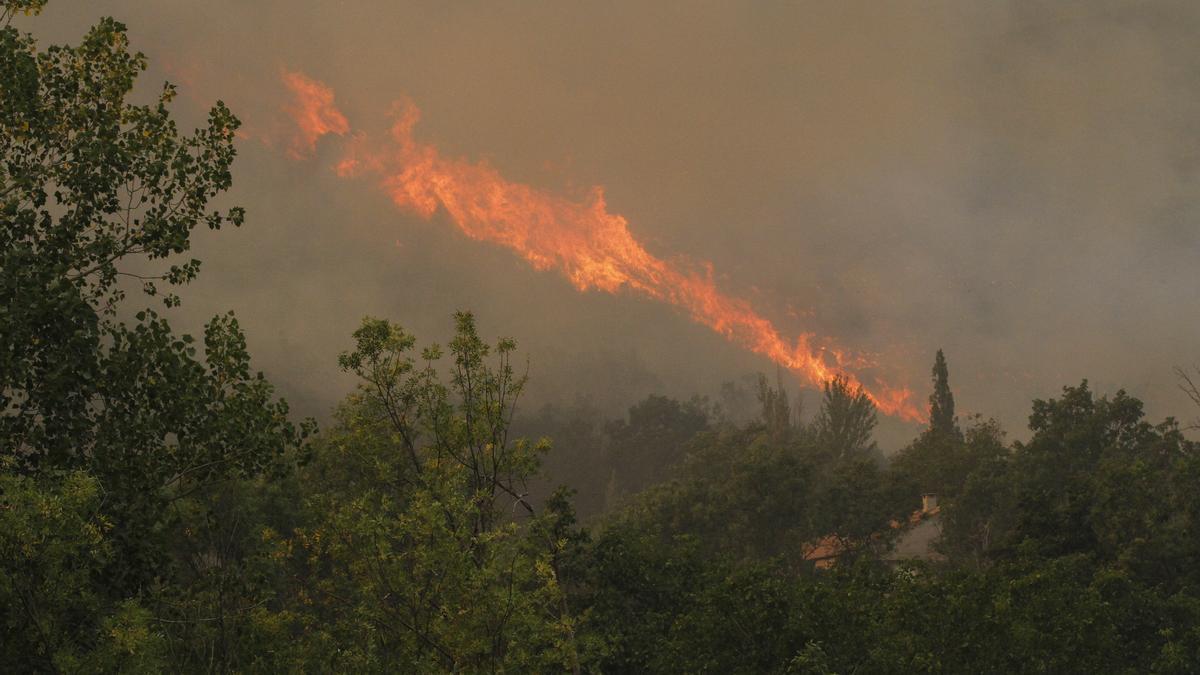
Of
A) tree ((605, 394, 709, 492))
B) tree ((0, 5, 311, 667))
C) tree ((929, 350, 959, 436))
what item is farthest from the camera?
tree ((605, 394, 709, 492))

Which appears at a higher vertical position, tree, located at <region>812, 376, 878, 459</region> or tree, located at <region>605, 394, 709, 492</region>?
tree, located at <region>605, 394, 709, 492</region>

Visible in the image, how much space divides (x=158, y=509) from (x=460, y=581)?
210 inches

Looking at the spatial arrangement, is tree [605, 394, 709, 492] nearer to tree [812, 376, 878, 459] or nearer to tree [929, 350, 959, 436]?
tree [812, 376, 878, 459]

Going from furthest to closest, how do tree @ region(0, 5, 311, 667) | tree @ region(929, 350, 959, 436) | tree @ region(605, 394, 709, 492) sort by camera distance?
tree @ region(605, 394, 709, 492)
tree @ region(929, 350, 959, 436)
tree @ region(0, 5, 311, 667)

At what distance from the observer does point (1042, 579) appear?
74.1 feet

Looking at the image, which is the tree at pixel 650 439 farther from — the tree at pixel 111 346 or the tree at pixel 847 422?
the tree at pixel 111 346

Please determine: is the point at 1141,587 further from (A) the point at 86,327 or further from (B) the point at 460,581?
(A) the point at 86,327

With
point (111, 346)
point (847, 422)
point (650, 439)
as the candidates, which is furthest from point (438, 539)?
point (650, 439)

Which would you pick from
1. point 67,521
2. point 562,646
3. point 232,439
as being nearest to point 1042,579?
point 562,646

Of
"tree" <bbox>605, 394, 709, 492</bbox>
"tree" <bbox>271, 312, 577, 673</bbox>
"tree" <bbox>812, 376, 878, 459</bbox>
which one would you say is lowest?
"tree" <bbox>271, 312, 577, 673</bbox>

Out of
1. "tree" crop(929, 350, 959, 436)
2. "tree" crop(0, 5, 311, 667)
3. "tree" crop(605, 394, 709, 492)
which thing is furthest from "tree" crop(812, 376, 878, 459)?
"tree" crop(0, 5, 311, 667)

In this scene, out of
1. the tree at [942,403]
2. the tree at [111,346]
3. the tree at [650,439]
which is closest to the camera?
the tree at [111,346]

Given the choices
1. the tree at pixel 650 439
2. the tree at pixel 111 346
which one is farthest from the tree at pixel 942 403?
the tree at pixel 111 346

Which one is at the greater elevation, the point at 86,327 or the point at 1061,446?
the point at 1061,446
